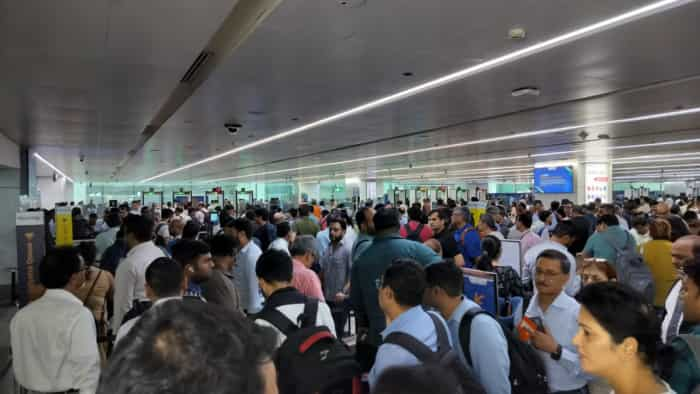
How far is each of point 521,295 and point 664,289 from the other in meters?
2.14

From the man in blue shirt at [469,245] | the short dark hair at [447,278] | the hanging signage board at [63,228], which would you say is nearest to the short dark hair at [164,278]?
the short dark hair at [447,278]

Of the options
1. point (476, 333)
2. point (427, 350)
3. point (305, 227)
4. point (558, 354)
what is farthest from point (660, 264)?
point (305, 227)

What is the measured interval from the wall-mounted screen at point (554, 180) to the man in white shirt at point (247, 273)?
19428mm

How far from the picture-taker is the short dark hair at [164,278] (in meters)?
2.78

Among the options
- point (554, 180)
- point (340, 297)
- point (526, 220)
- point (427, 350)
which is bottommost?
point (340, 297)

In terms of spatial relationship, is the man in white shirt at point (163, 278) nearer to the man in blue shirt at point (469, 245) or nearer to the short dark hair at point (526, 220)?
the man in blue shirt at point (469, 245)

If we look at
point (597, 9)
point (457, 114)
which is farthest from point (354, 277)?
point (457, 114)

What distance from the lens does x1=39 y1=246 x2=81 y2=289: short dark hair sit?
271 cm

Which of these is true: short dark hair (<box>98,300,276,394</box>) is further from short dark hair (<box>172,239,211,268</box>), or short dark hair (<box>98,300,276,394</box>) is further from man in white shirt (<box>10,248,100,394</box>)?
short dark hair (<box>172,239,211,268</box>)

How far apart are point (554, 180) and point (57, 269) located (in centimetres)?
2196

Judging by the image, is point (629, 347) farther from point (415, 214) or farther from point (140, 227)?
point (415, 214)

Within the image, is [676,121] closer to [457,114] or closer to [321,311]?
[457,114]

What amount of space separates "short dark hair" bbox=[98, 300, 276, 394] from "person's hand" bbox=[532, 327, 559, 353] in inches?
81.2

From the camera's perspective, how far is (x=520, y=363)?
2.49 m
